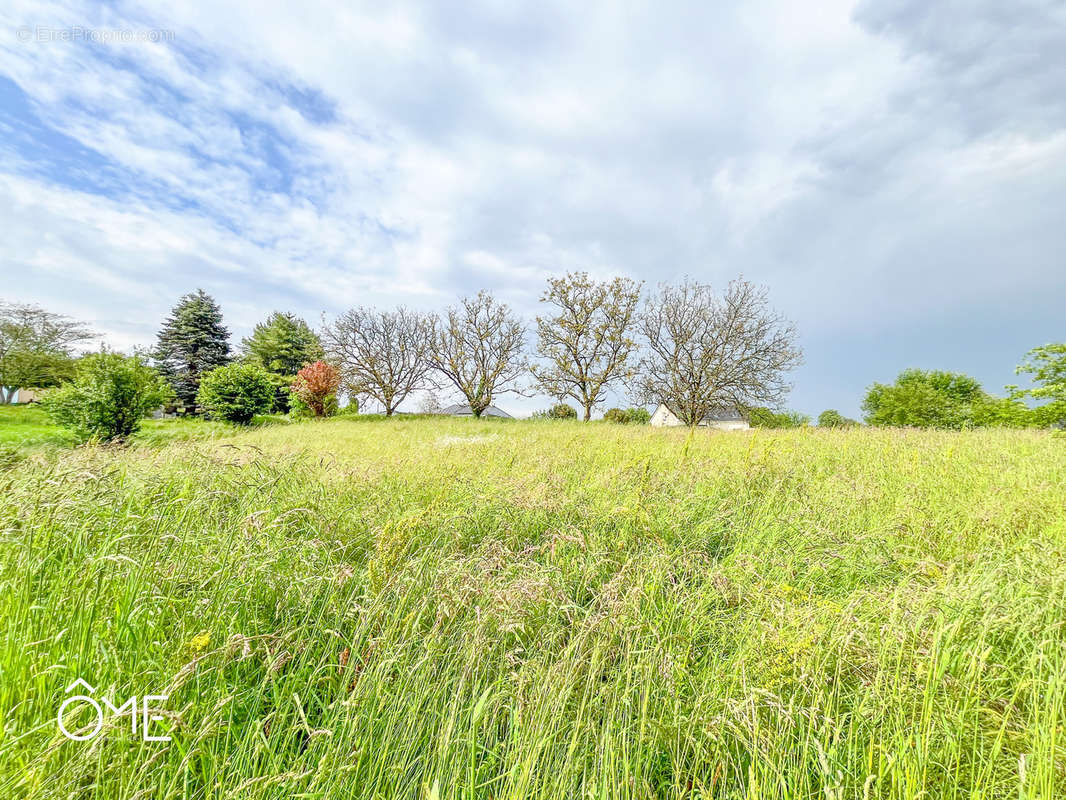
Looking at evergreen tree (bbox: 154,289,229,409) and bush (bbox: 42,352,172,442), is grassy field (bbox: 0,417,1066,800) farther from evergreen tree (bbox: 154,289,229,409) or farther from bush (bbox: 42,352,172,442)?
evergreen tree (bbox: 154,289,229,409)

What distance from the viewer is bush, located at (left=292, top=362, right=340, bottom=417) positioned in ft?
78.1

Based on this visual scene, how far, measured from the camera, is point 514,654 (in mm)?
1644

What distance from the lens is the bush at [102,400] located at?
1092cm

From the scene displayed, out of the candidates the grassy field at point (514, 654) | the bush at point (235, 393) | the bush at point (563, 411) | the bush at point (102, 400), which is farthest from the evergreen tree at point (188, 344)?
the grassy field at point (514, 654)

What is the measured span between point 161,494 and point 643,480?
3965mm

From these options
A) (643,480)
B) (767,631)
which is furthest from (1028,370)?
(767,631)

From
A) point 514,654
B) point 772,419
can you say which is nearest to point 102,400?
point 514,654

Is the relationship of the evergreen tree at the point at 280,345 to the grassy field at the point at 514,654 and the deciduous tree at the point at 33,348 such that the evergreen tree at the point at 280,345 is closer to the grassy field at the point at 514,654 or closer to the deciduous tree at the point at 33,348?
the deciduous tree at the point at 33,348

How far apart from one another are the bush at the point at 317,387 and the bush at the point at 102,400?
11.5m

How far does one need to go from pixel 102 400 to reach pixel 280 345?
1163 inches

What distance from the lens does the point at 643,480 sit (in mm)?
3918

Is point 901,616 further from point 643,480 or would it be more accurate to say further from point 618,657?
point 643,480

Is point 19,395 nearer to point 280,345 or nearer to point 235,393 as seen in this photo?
point 280,345

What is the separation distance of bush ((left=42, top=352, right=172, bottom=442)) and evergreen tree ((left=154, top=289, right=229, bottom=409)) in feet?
80.4
